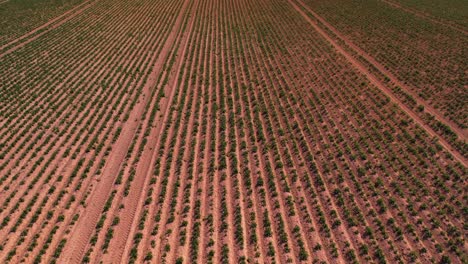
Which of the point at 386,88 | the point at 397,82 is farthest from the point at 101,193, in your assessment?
the point at 397,82

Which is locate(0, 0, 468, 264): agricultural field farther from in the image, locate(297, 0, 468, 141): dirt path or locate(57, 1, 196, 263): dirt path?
locate(297, 0, 468, 141): dirt path

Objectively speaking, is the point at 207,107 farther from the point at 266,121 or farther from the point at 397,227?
the point at 397,227

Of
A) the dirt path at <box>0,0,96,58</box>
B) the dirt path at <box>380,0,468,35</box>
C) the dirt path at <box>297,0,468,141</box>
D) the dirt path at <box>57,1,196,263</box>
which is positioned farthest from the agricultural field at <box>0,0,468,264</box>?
the dirt path at <box>380,0,468,35</box>

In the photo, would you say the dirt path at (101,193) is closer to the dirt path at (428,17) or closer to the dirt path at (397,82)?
the dirt path at (397,82)

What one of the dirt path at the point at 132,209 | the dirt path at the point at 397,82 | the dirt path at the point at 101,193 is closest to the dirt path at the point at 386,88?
the dirt path at the point at 397,82

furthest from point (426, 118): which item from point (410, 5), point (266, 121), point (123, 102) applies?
point (410, 5)

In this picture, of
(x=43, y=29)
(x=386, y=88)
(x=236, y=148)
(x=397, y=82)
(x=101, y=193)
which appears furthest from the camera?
(x=43, y=29)

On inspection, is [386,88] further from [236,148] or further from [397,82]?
[236,148]
